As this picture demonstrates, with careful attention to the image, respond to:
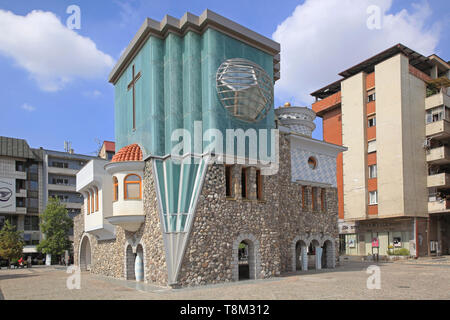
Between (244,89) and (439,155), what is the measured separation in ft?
83.9

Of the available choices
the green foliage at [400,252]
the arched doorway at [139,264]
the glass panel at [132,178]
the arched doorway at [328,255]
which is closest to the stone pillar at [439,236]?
the green foliage at [400,252]

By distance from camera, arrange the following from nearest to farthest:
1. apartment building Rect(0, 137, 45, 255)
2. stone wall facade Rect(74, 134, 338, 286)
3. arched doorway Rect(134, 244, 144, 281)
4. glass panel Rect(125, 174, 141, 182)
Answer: stone wall facade Rect(74, 134, 338, 286)
glass panel Rect(125, 174, 141, 182)
arched doorway Rect(134, 244, 144, 281)
apartment building Rect(0, 137, 45, 255)

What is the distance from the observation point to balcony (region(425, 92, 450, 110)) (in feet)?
122

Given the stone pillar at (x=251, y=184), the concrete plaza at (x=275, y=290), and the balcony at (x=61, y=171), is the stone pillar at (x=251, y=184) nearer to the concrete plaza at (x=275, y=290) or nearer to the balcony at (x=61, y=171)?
the concrete plaza at (x=275, y=290)

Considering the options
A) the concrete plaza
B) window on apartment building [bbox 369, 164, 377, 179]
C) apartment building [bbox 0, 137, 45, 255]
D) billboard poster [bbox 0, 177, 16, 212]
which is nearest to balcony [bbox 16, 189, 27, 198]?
apartment building [bbox 0, 137, 45, 255]

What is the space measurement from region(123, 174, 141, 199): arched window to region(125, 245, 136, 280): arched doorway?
A: 10.9 feet

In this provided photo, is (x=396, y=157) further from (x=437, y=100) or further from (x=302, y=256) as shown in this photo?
(x=302, y=256)

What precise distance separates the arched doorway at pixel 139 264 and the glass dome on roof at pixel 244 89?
29.1ft

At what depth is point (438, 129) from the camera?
1452 inches

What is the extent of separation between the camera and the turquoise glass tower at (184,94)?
60.8ft

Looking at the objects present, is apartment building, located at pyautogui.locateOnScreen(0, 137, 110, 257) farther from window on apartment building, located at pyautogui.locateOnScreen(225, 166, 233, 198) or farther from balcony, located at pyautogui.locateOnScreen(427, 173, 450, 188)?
balcony, located at pyautogui.locateOnScreen(427, 173, 450, 188)

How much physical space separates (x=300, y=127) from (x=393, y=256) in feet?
53.3
